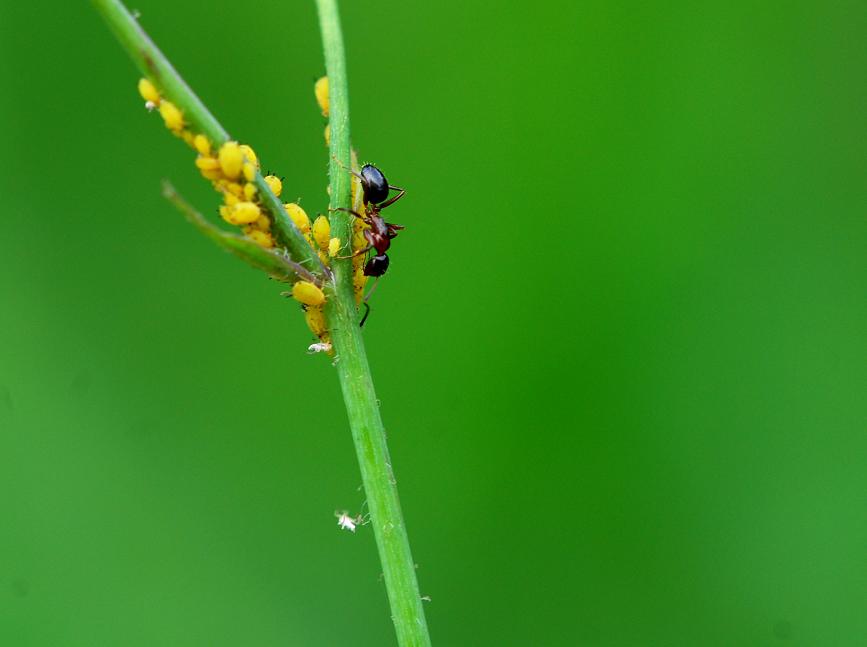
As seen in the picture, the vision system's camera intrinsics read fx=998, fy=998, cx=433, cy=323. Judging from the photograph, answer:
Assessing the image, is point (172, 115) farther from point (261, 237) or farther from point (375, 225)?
point (375, 225)

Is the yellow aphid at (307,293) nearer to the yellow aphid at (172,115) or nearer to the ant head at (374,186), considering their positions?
the yellow aphid at (172,115)

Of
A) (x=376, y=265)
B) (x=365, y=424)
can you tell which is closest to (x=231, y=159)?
(x=365, y=424)

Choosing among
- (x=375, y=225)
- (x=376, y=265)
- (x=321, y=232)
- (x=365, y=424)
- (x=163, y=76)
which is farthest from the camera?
(x=376, y=265)

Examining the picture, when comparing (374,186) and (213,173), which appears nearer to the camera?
(213,173)

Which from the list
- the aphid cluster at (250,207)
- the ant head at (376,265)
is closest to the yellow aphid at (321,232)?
the aphid cluster at (250,207)

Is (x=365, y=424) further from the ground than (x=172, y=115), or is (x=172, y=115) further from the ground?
(x=172, y=115)

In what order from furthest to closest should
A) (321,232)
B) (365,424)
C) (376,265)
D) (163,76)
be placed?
(376,265), (321,232), (365,424), (163,76)

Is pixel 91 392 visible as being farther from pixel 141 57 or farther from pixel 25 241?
pixel 141 57

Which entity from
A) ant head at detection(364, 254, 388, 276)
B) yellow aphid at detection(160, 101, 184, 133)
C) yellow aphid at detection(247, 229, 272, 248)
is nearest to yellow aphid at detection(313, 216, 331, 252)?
yellow aphid at detection(247, 229, 272, 248)
